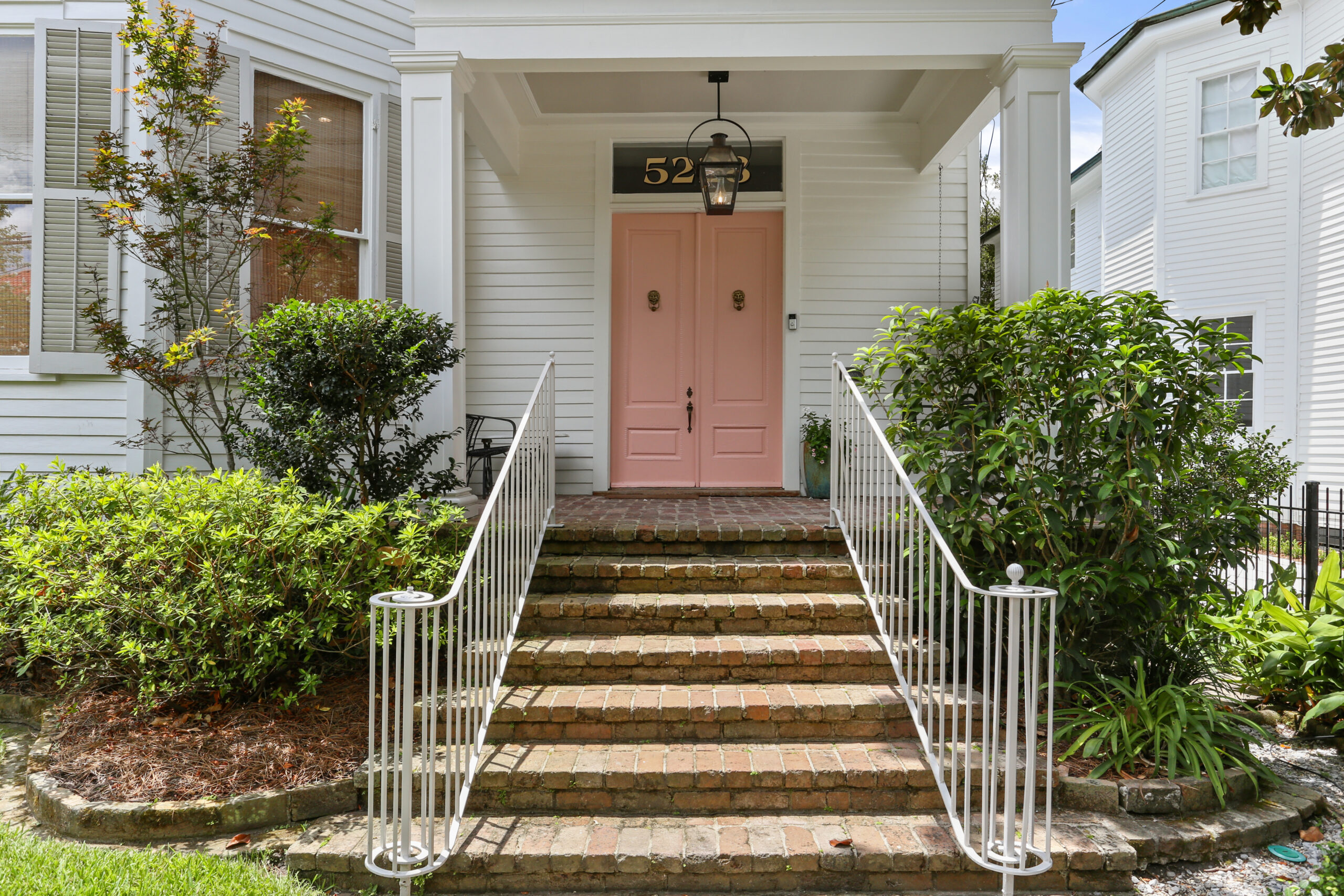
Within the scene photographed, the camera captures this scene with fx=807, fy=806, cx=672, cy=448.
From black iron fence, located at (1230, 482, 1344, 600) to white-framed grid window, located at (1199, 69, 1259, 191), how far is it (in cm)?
387

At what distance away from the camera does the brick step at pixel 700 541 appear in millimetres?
4391

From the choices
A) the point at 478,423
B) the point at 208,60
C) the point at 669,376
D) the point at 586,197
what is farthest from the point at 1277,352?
the point at 208,60

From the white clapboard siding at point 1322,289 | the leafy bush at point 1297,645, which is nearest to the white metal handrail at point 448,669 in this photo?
the leafy bush at point 1297,645

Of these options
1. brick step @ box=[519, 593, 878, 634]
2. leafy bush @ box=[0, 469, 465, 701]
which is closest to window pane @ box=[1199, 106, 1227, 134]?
brick step @ box=[519, 593, 878, 634]

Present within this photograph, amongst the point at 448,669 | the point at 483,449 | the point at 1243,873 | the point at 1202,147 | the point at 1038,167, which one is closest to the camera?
the point at 448,669

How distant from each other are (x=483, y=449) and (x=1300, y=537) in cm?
730

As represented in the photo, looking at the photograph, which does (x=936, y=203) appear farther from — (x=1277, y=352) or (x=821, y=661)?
(x=1277, y=352)

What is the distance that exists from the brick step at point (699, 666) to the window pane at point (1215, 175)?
9536mm

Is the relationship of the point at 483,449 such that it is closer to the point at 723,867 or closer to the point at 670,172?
the point at 670,172

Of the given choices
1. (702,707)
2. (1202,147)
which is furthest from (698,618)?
(1202,147)

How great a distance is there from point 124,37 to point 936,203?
5529 millimetres

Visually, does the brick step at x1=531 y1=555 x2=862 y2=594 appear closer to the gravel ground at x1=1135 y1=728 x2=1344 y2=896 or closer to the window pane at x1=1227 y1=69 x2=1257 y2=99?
the gravel ground at x1=1135 y1=728 x2=1344 y2=896

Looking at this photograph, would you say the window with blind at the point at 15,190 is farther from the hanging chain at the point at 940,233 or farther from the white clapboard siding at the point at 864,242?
the hanging chain at the point at 940,233

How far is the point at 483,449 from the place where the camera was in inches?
235
